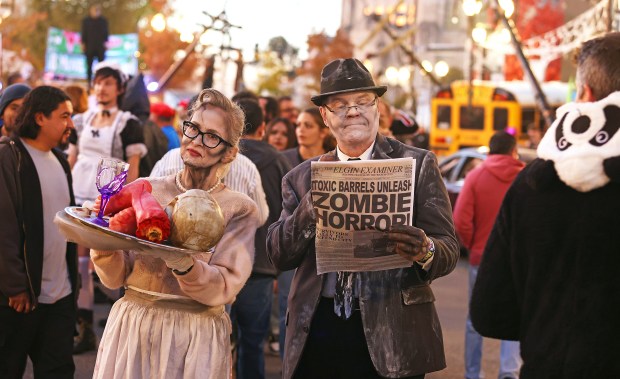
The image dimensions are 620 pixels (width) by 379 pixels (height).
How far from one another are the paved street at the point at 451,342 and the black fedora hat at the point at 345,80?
4.26 m

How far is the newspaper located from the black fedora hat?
487 millimetres

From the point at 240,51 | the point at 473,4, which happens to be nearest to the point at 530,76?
the point at 240,51

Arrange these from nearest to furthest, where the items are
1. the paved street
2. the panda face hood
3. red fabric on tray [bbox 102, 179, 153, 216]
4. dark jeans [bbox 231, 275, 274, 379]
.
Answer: the panda face hood < red fabric on tray [bbox 102, 179, 153, 216] < dark jeans [bbox 231, 275, 274, 379] < the paved street

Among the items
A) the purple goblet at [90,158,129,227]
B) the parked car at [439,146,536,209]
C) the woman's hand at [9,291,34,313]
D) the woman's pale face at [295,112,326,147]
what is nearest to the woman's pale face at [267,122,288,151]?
the woman's pale face at [295,112,326,147]

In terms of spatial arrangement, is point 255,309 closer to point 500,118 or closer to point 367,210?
point 367,210

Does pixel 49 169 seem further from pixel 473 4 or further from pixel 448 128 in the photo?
pixel 448 128

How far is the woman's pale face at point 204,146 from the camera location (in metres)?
4.29

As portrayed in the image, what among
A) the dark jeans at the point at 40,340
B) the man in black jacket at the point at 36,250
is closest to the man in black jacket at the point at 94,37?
the man in black jacket at the point at 36,250

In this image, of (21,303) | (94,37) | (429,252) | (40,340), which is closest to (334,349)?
(429,252)

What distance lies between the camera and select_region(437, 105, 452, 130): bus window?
32.6 meters

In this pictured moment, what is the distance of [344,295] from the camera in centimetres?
416

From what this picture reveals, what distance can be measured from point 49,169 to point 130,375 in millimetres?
2258

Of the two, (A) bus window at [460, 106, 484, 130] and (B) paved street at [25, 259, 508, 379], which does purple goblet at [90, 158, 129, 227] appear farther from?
(A) bus window at [460, 106, 484, 130]

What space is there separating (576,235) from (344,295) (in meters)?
1.11
